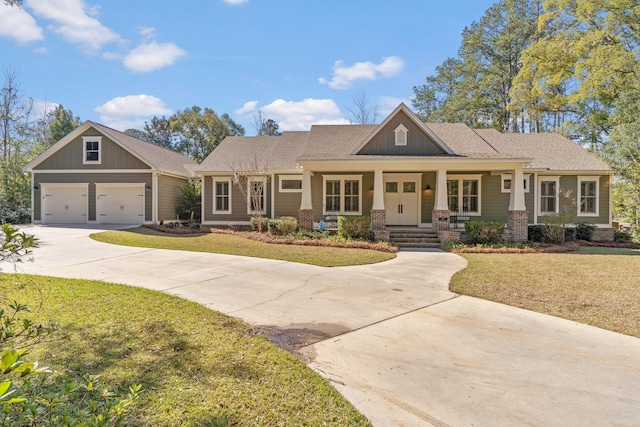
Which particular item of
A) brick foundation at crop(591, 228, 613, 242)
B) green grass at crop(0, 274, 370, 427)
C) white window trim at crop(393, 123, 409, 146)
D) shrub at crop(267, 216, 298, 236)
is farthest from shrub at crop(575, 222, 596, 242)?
green grass at crop(0, 274, 370, 427)

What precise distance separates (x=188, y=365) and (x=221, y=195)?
588 inches

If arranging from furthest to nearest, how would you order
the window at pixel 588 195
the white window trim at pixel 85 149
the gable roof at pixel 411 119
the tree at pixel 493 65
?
the tree at pixel 493 65 < the white window trim at pixel 85 149 < the window at pixel 588 195 < the gable roof at pixel 411 119

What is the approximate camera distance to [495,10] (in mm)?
29531

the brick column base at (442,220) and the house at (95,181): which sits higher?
the house at (95,181)

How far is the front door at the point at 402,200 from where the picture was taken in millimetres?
16109

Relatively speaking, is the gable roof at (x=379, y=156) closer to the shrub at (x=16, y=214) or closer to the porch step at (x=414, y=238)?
the porch step at (x=414, y=238)

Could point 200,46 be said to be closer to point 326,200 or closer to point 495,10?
point 326,200

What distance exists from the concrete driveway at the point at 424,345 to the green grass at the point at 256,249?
5.57ft

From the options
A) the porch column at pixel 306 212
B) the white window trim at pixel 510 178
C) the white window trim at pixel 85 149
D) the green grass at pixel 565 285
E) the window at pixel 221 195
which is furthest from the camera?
the white window trim at pixel 85 149

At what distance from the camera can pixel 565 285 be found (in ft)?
23.4

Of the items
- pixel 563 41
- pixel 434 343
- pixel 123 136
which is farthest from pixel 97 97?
pixel 563 41

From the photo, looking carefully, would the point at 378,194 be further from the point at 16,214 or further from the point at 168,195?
A: the point at 16,214

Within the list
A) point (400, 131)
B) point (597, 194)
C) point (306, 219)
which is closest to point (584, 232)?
point (597, 194)

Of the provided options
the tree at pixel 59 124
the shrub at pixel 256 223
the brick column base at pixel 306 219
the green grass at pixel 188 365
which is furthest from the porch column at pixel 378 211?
the tree at pixel 59 124
